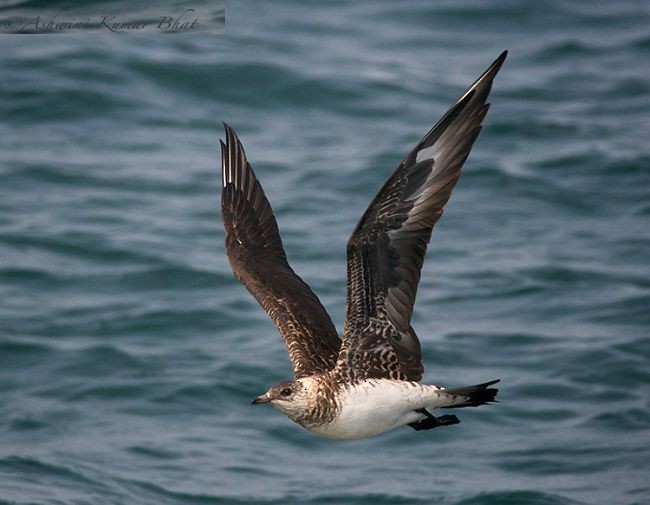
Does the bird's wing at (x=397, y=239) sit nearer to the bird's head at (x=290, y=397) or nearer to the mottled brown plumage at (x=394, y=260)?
the mottled brown plumage at (x=394, y=260)

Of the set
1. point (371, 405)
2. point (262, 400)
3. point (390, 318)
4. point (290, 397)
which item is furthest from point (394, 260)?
point (262, 400)

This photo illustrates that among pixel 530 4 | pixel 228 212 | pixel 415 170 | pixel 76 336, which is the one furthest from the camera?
pixel 530 4

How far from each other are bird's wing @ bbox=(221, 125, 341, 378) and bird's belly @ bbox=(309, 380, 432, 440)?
420mm

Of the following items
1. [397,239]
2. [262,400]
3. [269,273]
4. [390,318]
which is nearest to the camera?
[262,400]

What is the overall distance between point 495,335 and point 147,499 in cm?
434

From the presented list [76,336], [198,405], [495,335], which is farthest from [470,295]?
[76,336]

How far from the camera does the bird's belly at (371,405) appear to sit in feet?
27.1

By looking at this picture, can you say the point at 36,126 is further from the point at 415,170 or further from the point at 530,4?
the point at 415,170

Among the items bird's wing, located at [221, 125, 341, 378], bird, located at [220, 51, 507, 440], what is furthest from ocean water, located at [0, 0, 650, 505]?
bird, located at [220, 51, 507, 440]

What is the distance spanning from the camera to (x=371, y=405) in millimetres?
8258

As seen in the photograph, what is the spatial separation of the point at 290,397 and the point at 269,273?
1.81 metres

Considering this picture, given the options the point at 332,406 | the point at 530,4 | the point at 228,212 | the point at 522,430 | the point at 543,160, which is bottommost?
the point at 332,406

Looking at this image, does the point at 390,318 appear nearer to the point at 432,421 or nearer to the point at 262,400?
the point at 432,421

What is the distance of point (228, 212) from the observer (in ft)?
33.9
